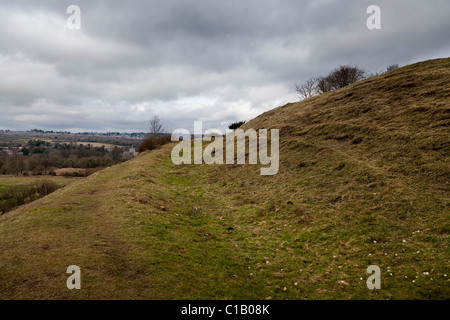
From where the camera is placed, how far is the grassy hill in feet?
20.4

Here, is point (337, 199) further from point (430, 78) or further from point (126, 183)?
point (430, 78)

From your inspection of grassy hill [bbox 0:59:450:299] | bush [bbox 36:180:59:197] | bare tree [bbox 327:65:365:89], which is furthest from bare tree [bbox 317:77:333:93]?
bush [bbox 36:180:59:197]

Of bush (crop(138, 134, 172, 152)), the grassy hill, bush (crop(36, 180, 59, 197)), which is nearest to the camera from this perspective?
the grassy hill

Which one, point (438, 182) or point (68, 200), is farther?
point (68, 200)

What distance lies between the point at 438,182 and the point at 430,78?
15.3 meters

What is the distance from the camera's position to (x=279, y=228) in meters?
10.9

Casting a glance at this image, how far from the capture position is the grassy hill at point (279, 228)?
6230 millimetres

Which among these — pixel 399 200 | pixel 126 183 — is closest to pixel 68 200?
pixel 126 183

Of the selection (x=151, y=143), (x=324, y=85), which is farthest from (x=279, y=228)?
(x=324, y=85)

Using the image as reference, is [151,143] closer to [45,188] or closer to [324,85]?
[45,188]

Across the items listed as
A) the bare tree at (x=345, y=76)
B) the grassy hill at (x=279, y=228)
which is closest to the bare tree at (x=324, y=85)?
the bare tree at (x=345, y=76)

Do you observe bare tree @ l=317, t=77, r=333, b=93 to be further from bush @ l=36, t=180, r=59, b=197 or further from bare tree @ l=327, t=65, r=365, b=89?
bush @ l=36, t=180, r=59, b=197

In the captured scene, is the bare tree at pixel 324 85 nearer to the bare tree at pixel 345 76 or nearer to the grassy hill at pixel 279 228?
the bare tree at pixel 345 76
